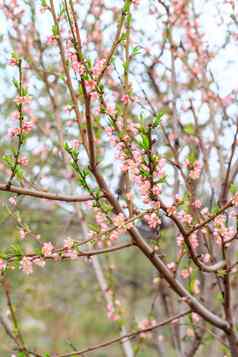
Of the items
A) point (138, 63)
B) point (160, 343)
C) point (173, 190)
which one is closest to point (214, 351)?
point (160, 343)

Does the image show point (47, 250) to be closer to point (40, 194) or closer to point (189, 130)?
point (40, 194)

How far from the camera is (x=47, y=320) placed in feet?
48.9

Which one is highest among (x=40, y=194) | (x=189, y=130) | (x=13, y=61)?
(x=189, y=130)

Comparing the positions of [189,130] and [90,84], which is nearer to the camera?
[90,84]

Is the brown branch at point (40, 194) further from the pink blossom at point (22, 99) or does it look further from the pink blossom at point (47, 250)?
the pink blossom at point (22, 99)

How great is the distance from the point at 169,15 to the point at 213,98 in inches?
30.4

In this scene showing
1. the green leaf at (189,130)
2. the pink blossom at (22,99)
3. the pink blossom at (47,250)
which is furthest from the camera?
the green leaf at (189,130)

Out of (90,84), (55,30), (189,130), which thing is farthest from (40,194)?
(189,130)

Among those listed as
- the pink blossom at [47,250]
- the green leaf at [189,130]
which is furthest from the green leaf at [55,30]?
the green leaf at [189,130]

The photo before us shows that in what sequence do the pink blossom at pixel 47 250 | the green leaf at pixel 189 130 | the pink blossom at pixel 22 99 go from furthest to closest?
1. the green leaf at pixel 189 130
2. the pink blossom at pixel 47 250
3. the pink blossom at pixel 22 99

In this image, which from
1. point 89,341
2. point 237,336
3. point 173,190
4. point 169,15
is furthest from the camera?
point 89,341

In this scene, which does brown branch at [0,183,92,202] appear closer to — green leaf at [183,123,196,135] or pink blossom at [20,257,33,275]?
pink blossom at [20,257,33,275]

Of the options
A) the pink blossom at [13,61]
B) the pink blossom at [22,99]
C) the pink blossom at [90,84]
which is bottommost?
the pink blossom at [22,99]

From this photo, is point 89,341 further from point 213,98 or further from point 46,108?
point 213,98
